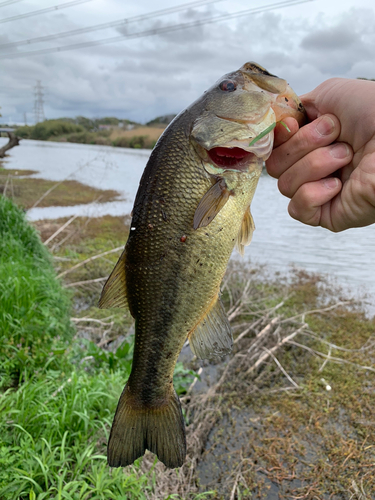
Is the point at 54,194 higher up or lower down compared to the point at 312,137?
lower down

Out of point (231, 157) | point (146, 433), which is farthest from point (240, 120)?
point (146, 433)

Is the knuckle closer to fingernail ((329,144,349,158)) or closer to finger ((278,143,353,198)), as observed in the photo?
finger ((278,143,353,198))

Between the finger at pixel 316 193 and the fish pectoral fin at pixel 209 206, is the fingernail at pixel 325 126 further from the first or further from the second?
the fish pectoral fin at pixel 209 206

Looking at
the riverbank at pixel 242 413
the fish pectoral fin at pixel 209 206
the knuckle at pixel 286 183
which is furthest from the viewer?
the riverbank at pixel 242 413

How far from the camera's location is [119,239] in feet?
42.0

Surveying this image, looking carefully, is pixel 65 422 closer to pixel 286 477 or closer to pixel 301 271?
pixel 286 477

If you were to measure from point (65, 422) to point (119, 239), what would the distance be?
9543 mm

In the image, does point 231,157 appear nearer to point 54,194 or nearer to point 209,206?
point 209,206

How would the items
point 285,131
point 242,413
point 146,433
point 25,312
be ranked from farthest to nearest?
point 242,413 < point 25,312 < point 285,131 < point 146,433

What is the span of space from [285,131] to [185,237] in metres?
0.87

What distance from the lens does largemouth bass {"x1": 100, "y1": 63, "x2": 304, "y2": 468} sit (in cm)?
181

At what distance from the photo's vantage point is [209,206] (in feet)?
5.72

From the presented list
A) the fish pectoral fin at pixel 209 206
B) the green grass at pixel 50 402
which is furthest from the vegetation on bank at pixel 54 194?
the fish pectoral fin at pixel 209 206

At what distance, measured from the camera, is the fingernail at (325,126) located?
6.60 feet
